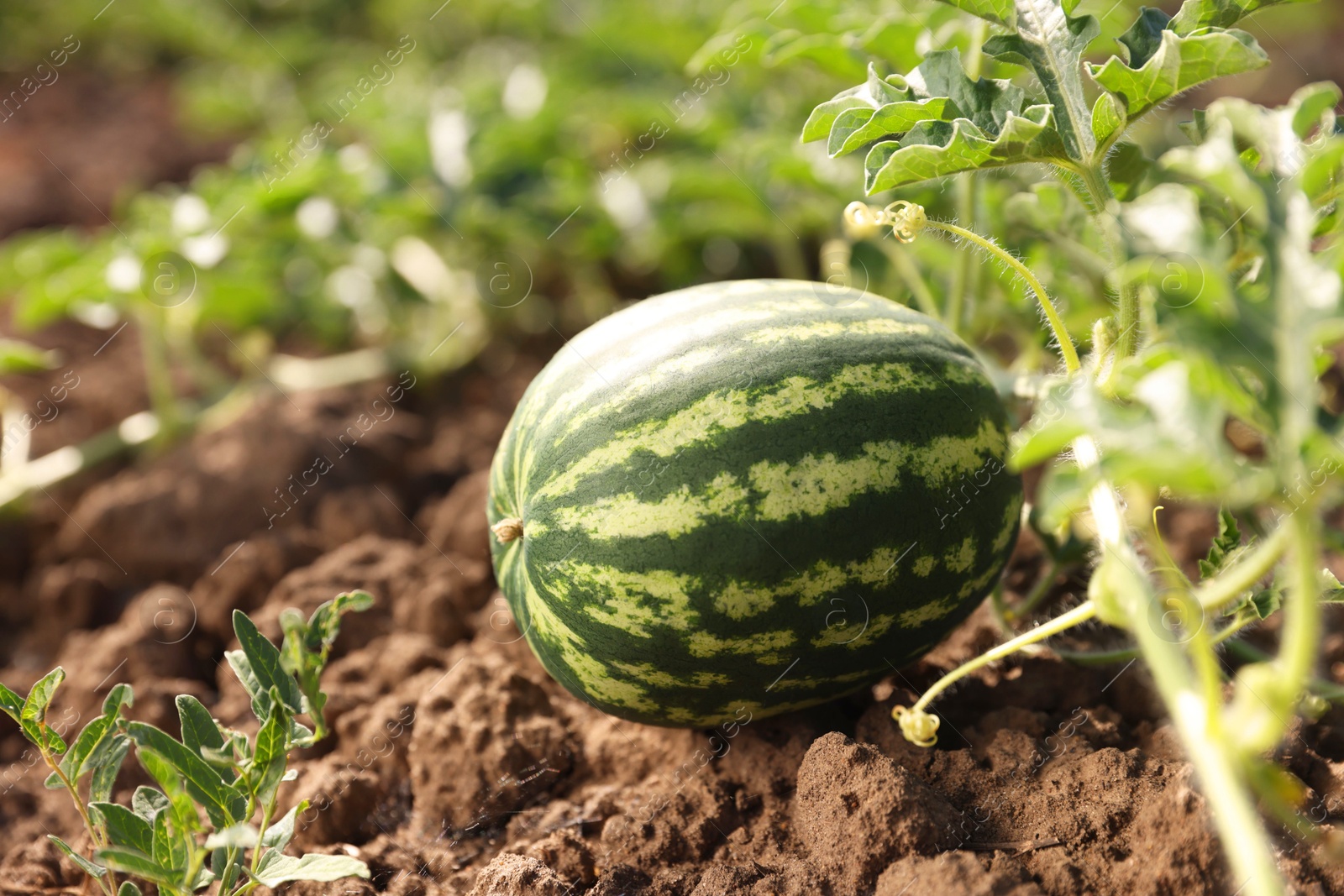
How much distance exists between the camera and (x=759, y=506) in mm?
1609

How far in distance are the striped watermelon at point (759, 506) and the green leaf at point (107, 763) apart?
71cm

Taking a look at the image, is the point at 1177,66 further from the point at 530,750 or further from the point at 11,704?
the point at 11,704

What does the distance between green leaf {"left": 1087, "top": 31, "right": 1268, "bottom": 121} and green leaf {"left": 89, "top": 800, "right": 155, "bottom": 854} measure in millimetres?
1825

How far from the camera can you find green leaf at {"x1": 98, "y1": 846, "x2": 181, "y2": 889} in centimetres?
129

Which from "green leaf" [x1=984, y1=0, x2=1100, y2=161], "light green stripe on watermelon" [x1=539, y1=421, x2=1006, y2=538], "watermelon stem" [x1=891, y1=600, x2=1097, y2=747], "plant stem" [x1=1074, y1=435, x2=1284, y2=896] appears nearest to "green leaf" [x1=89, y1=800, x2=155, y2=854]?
"light green stripe on watermelon" [x1=539, y1=421, x2=1006, y2=538]

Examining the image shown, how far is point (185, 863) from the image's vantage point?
1.50 m

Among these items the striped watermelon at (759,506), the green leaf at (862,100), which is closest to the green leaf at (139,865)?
the green leaf at (862,100)

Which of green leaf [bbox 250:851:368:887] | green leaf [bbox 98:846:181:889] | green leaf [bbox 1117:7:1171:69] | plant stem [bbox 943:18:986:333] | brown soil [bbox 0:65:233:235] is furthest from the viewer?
brown soil [bbox 0:65:233:235]

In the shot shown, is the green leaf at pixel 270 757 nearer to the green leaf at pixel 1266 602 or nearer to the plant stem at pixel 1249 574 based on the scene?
the plant stem at pixel 1249 574

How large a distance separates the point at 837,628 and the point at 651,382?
20.6 inches

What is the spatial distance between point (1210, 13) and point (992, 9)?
36 centimetres

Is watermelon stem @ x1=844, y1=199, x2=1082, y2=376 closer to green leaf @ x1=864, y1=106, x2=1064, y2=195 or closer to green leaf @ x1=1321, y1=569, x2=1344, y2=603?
green leaf @ x1=864, y1=106, x2=1064, y2=195

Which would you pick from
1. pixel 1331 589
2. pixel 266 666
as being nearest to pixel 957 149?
pixel 1331 589

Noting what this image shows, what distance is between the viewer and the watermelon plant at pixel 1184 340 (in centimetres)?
101
